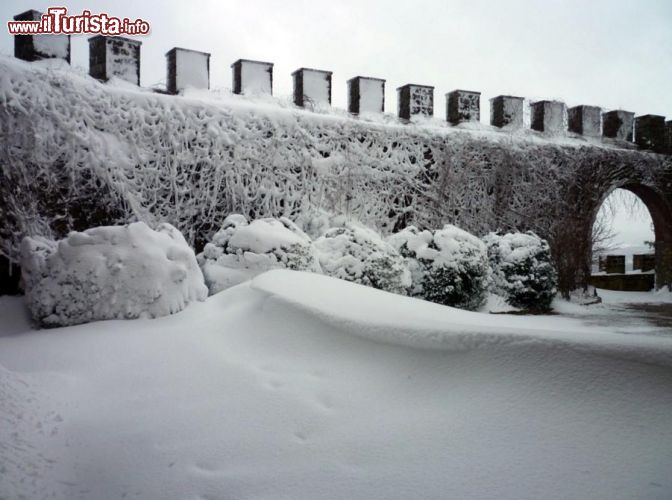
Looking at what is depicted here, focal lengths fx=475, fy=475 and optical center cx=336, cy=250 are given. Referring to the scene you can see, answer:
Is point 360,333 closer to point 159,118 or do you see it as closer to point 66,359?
point 66,359

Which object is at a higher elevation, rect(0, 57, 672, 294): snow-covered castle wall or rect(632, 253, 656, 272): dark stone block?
rect(0, 57, 672, 294): snow-covered castle wall

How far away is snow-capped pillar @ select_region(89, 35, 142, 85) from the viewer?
24.3ft

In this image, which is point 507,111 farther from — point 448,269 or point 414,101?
point 448,269

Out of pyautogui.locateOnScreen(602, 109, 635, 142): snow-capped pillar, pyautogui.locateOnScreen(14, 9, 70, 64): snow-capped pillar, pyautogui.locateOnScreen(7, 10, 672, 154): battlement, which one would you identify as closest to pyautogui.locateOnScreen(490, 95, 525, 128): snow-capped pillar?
pyautogui.locateOnScreen(7, 10, 672, 154): battlement

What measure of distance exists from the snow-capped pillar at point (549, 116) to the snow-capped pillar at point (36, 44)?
10077 millimetres

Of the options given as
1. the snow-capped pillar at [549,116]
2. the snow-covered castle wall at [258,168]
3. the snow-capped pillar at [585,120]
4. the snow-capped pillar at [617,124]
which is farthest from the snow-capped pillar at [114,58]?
the snow-capped pillar at [617,124]

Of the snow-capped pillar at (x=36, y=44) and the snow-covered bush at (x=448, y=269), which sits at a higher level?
the snow-capped pillar at (x=36, y=44)

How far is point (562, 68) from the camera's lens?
18.2ft

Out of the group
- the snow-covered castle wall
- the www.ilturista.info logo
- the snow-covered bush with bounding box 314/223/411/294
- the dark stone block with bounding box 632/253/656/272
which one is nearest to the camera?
the snow-covered bush with bounding box 314/223/411/294

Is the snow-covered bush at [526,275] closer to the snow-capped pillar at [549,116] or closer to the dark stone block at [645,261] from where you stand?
the snow-capped pillar at [549,116]

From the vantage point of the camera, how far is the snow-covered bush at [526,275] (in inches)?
289

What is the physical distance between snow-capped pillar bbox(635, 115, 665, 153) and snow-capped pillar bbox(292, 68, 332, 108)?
8.88 metres

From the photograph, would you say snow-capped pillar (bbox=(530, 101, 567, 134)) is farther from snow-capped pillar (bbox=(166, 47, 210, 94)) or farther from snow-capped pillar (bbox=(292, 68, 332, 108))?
snow-capped pillar (bbox=(166, 47, 210, 94))

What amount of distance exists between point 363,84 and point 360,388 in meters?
8.57
